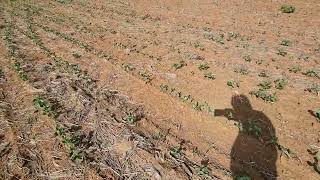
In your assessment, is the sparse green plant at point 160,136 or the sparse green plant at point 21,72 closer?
the sparse green plant at point 160,136

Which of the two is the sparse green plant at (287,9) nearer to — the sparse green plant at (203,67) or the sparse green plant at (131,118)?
the sparse green plant at (203,67)

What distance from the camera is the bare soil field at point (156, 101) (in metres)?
5.69

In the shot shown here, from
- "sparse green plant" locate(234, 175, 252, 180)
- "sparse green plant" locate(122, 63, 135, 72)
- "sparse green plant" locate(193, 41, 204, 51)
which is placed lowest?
"sparse green plant" locate(234, 175, 252, 180)

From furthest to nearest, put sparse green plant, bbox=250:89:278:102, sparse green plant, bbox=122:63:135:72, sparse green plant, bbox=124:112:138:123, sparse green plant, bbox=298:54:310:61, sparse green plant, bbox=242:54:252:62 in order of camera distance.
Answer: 1. sparse green plant, bbox=298:54:310:61
2. sparse green plant, bbox=242:54:252:62
3. sparse green plant, bbox=122:63:135:72
4. sparse green plant, bbox=250:89:278:102
5. sparse green plant, bbox=124:112:138:123

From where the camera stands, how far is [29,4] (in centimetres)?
1742

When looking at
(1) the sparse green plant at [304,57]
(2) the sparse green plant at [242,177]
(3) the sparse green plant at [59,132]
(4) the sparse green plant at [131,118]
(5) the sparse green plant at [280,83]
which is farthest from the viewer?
(1) the sparse green plant at [304,57]

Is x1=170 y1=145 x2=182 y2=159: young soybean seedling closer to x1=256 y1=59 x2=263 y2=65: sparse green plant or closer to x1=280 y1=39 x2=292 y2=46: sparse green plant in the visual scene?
Result: x1=256 y1=59 x2=263 y2=65: sparse green plant

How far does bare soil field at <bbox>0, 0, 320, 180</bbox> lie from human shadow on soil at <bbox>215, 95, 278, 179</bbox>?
0.08 ft

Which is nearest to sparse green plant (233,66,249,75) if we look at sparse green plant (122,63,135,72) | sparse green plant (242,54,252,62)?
sparse green plant (242,54,252,62)

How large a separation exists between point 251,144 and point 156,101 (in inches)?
96.8

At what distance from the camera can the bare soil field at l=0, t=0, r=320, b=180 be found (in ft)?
18.7

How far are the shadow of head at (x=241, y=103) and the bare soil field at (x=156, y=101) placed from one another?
41 mm

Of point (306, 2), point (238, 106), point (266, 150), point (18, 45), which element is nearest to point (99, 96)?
point (238, 106)

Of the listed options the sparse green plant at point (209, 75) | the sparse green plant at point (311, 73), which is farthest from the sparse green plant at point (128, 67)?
the sparse green plant at point (311, 73)
